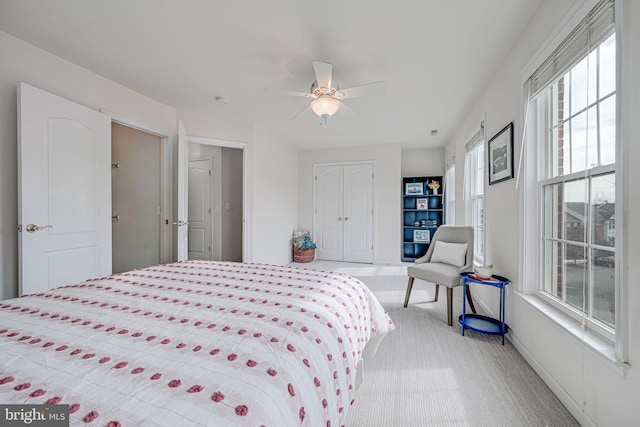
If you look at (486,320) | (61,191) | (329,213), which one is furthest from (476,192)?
(61,191)

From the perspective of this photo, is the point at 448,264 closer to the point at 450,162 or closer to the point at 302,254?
the point at 450,162

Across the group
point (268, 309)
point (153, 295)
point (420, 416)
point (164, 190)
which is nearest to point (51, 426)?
point (268, 309)

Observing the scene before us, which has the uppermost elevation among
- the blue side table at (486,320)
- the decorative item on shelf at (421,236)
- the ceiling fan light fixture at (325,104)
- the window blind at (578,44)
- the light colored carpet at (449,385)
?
the ceiling fan light fixture at (325,104)

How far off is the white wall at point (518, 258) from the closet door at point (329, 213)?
318 cm

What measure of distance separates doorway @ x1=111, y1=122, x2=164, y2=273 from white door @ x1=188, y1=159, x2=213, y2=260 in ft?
4.06

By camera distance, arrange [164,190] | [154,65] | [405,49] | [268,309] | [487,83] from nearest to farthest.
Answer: [268,309] < [405,49] < [154,65] < [487,83] < [164,190]

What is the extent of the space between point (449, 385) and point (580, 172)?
150cm

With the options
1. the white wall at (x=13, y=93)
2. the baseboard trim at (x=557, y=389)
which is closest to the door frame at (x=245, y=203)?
the white wall at (x=13, y=93)

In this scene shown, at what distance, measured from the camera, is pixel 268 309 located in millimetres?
1167

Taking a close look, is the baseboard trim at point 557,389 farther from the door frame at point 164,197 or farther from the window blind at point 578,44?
the door frame at point 164,197

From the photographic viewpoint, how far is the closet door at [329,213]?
5.73 m

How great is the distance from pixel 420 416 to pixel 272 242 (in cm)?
372

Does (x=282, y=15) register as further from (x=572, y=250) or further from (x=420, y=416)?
(x=420, y=416)

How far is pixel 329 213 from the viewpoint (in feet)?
19.1
